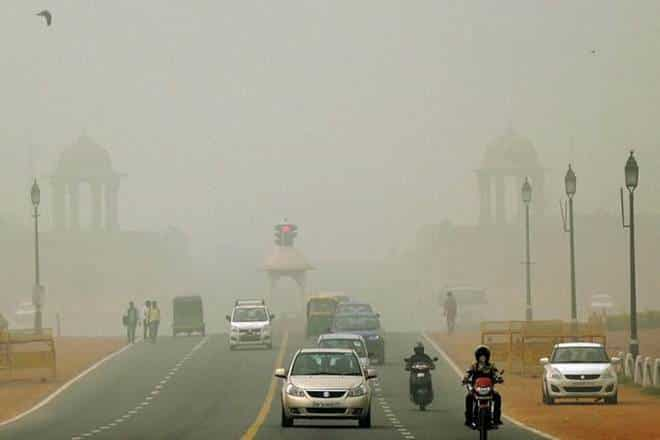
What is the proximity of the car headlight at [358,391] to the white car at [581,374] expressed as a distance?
31.8 ft

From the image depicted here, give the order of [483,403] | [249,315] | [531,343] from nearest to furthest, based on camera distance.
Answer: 1. [483,403]
2. [531,343]
3. [249,315]

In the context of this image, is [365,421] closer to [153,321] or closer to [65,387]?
[65,387]

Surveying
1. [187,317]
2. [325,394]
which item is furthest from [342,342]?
[187,317]

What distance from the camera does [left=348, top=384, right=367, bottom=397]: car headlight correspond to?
41219 mm

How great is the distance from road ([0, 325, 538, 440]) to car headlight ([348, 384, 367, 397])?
0.77 metres

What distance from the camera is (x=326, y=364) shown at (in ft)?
141

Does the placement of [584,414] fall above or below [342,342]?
below

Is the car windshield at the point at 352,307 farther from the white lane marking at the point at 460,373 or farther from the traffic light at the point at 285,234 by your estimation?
the traffic light at the point at 285,234

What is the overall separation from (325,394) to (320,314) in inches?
2145

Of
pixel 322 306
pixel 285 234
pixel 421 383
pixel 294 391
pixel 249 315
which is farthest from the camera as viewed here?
pixel 285 234

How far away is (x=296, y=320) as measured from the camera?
383 feet

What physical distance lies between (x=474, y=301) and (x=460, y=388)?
72782 millimetres

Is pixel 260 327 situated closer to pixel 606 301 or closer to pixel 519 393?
pixel 519 393

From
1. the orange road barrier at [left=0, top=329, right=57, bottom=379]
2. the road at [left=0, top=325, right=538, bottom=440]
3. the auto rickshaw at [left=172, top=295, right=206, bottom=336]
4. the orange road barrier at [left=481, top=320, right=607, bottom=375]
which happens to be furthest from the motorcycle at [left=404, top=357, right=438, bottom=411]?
the auto rickshaw at [left=172, top=295, right=206, bottom=336]
